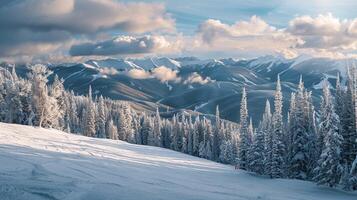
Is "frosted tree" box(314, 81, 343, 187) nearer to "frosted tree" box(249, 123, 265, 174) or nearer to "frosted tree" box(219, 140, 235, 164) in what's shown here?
"frosted tree" box(249, 123, 265, 174)

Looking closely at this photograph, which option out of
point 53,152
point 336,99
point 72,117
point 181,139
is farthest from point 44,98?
point 72,117

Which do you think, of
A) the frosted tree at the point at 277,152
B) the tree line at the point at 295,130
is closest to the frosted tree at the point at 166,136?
the tree line at the point at 295,130

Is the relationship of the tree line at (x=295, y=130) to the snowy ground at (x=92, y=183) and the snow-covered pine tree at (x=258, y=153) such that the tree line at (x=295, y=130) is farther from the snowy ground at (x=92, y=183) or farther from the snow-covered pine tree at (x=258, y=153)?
the snowy ground at (x=92, y=183)

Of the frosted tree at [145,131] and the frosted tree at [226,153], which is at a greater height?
the frosted tree at [145,131]

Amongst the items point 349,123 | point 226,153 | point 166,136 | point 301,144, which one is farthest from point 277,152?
point 166,136

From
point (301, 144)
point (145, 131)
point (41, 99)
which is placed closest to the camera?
point (301, 144)

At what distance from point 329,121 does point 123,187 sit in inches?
952

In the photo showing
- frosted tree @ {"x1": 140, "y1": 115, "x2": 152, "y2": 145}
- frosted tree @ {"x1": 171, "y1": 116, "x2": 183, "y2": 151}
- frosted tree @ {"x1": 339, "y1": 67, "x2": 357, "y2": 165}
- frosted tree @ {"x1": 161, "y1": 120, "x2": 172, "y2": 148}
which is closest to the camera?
frosted tree @ {"x1": 339, "y1": 67, "x2": 357, "y2": 165}

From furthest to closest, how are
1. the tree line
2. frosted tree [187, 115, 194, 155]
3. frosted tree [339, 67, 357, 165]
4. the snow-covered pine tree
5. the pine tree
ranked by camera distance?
frosted tree [187, 115, 194, 155] < the pine tree < the snow-covered pine tree < frosted tree [339, 67, 357, 165] < the tree line

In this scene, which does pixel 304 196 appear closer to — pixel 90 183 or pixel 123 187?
pixel 123 187

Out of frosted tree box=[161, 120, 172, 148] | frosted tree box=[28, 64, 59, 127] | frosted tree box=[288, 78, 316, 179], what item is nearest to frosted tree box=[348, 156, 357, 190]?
frosted tree box=[288, 78, 316, 179]

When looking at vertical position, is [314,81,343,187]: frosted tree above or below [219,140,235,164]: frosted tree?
above

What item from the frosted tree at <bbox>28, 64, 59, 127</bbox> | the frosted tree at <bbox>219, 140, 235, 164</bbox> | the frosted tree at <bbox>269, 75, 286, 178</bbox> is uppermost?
the frosted tree at <bbox>28, 64, 59, 127</bbox>

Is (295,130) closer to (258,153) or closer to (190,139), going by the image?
(258,153)
